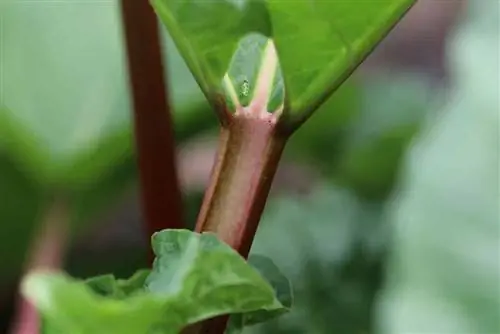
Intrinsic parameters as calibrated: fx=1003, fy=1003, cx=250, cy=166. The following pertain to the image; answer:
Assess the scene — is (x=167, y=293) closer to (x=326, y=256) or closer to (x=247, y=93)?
(x=247, y=93)

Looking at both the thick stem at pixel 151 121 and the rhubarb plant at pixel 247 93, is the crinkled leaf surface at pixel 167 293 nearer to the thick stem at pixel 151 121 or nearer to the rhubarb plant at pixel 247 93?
the rhubarb plant at pixel 247 93

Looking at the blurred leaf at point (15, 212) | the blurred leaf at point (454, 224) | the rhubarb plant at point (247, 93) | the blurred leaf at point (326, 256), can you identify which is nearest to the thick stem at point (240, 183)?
the rhubarb plant at point (247, 93)

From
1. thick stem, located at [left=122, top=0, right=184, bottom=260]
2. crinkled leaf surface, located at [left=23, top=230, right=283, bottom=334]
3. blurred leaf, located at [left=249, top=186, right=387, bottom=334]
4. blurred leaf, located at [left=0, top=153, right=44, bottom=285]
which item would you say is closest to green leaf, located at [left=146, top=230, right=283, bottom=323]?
crinkled leaf surface, located at [left=23, top=230, right=283, bottom=334]

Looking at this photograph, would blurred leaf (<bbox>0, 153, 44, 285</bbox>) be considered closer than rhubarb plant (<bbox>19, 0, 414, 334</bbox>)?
No

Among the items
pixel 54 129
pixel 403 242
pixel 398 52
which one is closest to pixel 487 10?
pixel 403 242

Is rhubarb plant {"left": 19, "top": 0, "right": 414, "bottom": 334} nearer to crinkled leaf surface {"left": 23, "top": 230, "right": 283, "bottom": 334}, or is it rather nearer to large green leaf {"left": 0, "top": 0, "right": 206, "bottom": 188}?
crinkled leaf surface {"left": 23, "top": 230, "right": 283, "bottom": 334}

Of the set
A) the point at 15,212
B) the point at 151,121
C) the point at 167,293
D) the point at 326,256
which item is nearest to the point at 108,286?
the point at 167,293
